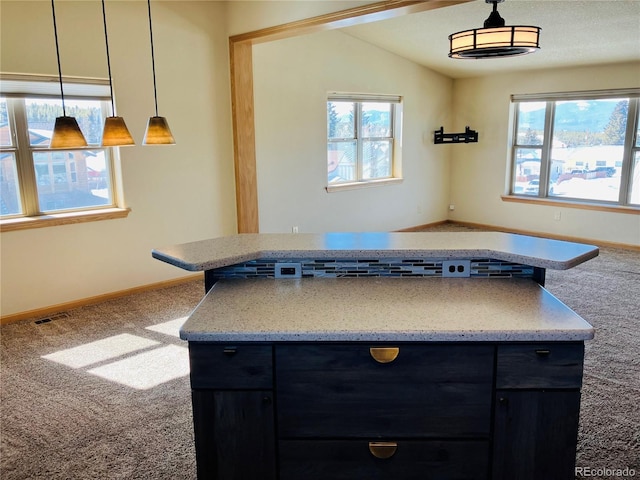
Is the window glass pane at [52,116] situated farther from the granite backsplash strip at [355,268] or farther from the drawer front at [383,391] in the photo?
the drawer front at [383,391]

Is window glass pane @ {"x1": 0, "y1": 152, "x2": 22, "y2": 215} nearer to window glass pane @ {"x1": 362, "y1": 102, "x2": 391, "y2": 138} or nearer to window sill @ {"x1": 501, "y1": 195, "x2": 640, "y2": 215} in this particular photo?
window glass pane @ {"x1": 362, "y1": 102, "x2": 391, "y2": 138}

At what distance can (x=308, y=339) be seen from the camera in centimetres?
173

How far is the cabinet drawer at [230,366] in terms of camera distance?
175 centimetres

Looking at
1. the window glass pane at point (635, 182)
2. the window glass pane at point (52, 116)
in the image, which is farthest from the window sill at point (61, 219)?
the window glass pane at point (635, 182)

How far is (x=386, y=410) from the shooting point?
1789 millimetres

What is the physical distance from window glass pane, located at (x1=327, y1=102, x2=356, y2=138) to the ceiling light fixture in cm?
363

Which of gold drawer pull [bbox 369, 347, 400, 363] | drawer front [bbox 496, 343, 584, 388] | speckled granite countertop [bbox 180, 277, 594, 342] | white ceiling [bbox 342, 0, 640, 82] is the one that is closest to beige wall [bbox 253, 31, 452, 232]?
white ceiling [bbox 342, 0, 640, 82]

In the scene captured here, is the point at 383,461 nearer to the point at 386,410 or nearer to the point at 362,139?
the point at 386,410

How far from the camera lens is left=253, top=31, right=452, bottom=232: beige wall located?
5.68 m

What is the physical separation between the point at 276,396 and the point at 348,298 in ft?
1.60

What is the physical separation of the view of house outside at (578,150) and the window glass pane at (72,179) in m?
5.85

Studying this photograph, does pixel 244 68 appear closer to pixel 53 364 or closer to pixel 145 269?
pixel 145 269

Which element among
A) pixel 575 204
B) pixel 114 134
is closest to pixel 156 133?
pixel 114 134

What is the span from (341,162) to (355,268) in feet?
15.0
